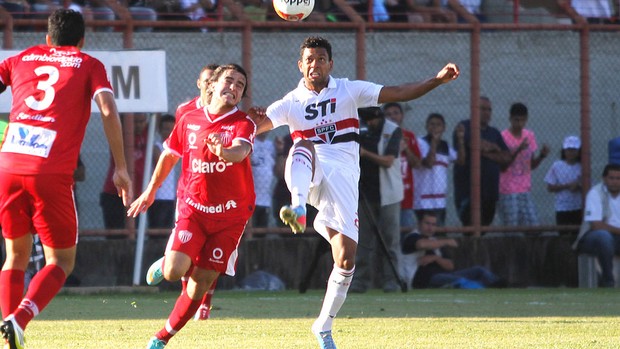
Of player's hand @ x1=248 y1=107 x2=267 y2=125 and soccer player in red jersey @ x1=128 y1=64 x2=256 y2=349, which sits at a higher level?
player's hand @ x1=248 y1=107 x2=267 y2=125

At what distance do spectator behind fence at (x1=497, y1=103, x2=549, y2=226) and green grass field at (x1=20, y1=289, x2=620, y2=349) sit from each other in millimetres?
1690

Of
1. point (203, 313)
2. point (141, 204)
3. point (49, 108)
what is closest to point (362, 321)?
point (203, 313)

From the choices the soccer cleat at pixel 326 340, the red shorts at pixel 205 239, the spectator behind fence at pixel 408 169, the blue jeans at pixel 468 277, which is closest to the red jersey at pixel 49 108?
the red shorts at pixel 205 239

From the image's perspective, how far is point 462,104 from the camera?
715 inches

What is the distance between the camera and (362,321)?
37.4 feet

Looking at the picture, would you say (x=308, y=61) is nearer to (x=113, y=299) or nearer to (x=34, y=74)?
(x=34, y=74)

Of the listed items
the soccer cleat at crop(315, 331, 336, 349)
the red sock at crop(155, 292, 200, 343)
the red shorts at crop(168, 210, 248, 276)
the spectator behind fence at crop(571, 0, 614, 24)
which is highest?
the spectator behind fence at crop(571, 0, 614, 24)

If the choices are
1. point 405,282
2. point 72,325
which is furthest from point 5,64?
point 405,282

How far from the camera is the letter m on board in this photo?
1509cm

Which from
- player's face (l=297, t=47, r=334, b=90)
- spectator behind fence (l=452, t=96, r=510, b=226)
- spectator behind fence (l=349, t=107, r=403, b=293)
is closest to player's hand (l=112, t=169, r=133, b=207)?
player's face (l=297, t=47, r=334, b=90)

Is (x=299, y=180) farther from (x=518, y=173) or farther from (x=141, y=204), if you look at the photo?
(x=518, y=173)

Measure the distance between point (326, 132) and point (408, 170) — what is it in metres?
7.14

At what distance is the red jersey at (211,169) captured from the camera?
29.6 ft

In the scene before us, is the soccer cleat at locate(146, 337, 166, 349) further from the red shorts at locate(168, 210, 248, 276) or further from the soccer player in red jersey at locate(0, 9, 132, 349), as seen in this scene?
the soccer player in red jersey at locate(0, 9, 132, 349)
